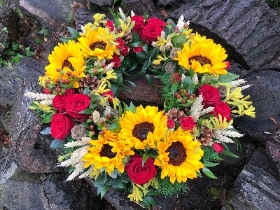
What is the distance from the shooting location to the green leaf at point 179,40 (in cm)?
245

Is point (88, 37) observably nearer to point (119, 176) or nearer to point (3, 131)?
point (119, 176)

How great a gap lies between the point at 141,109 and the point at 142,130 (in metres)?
0.11

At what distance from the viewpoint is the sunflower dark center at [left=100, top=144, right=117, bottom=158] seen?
7.20 feet

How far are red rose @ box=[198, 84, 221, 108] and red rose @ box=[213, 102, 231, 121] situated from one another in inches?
1.1

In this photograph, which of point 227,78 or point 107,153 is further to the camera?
point 227,78

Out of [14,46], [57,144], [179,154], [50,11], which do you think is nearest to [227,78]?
[179,154]

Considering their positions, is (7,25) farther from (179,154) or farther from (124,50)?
(179,154)

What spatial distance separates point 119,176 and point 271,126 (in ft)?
3.29

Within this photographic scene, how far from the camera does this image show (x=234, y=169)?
2852mm

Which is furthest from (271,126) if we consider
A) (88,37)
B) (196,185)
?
(88,37)

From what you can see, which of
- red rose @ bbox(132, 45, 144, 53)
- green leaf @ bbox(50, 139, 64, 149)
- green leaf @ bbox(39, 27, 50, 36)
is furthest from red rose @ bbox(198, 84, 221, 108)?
green leaf @ bbox(39, 27, 50, 36)

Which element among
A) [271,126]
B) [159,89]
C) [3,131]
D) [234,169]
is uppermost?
[271,126]

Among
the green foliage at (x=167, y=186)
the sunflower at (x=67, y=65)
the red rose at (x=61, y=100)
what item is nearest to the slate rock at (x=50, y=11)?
the sunflower at (x=67, y=65)

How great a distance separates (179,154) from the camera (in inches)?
84.5
